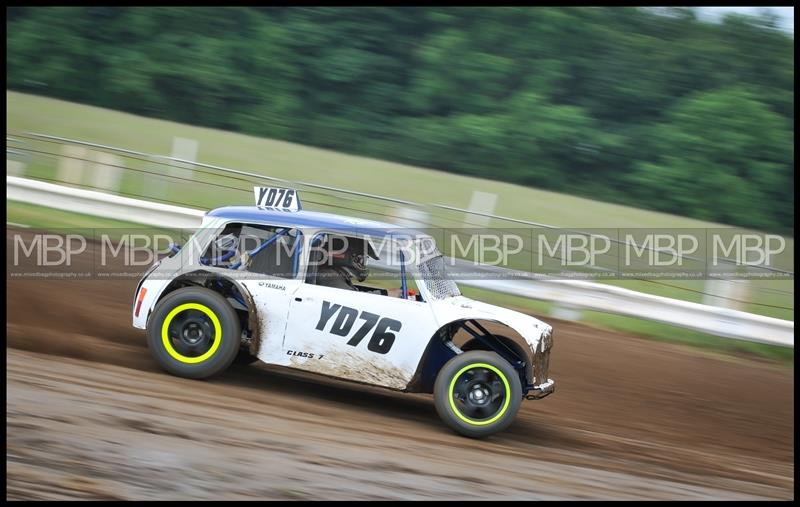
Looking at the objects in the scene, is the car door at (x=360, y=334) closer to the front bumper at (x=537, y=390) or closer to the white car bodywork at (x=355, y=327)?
the white car bodywork at (x=355, y=327)

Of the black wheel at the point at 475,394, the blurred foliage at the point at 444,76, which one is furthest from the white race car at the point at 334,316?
the blurred foliage at the point at 444,76

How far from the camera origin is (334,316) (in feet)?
22.3

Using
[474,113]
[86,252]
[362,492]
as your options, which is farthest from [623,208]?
[362,492]

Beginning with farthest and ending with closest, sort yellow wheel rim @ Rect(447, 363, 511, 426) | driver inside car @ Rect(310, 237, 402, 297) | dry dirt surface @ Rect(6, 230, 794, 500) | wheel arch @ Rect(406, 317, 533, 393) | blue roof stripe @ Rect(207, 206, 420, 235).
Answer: blue roof stripe @ Rect(207, 206, 420, 235) → driver inside car @ Rect(310, 237, 402, 297) → wheel arch @ Rect(406, 317, 533, 393) → yellow wheel rim @ Rect(447, 363, 511, 426) → dry dirt surface @ Rect(6, 230, 794, 500)

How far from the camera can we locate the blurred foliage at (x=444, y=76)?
1811 centimetres

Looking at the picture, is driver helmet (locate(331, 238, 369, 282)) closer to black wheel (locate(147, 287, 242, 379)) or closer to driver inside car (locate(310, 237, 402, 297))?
driver inside car (locate(310, 237, 402, 297))

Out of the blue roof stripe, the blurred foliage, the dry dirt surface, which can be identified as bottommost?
the dry dirt surface

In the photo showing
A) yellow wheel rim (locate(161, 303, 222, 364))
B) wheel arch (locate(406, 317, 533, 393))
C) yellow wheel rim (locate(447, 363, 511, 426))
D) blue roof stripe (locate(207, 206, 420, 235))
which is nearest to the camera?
yellow wheel rim (locate(447, 363, 511, 426))

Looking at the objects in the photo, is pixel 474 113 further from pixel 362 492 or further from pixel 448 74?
pixel 362 492

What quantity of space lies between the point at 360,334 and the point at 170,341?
5.08 ft

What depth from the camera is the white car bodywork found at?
22.2 ft

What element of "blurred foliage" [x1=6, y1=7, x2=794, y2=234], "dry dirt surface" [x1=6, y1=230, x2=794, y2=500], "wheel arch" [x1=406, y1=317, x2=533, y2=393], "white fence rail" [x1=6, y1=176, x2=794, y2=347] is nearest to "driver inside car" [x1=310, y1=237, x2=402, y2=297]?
"wheel arch" [x1=406, y1=317, x2=533, y2=393]

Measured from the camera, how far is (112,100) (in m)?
18.7

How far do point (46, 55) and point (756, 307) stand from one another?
50.4ft
